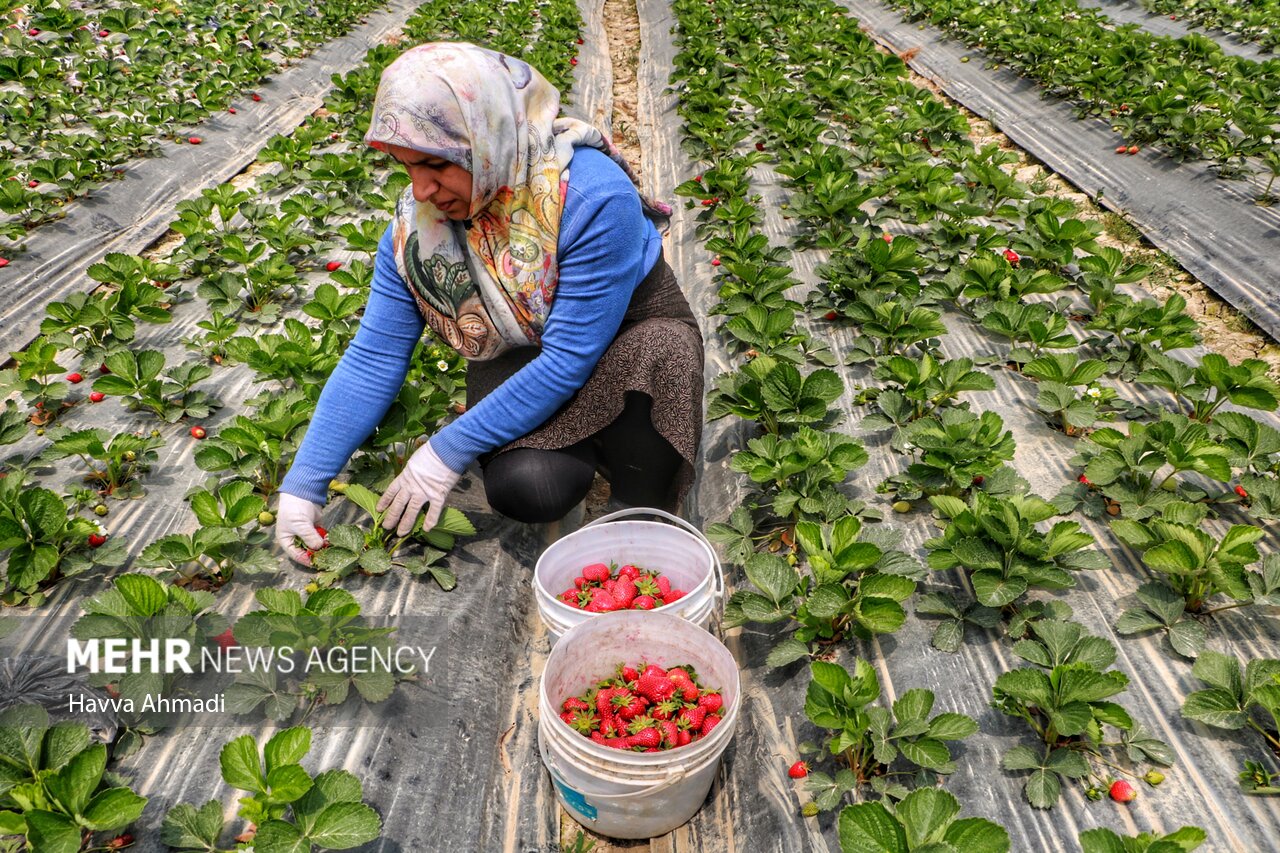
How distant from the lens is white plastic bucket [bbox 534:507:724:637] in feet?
7.24

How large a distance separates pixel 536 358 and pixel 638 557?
2.19 feet

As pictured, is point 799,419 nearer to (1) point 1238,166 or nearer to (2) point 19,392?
(2) point 19,392

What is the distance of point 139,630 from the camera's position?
1935 mm

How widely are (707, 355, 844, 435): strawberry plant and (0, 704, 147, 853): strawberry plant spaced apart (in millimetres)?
1901

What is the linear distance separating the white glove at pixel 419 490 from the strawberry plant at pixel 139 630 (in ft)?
1.61

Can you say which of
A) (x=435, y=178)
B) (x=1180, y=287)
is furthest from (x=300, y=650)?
(x=1180, y=287)

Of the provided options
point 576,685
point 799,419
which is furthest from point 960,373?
point 576,685

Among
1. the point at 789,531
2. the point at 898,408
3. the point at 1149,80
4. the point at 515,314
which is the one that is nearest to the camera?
the point at 515,314

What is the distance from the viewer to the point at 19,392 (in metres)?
3.17

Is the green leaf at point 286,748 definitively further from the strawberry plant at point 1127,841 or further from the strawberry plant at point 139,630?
the strawberry plant at point 1127,841

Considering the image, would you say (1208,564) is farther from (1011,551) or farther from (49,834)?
(49,834)

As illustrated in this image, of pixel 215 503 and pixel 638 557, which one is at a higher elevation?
pixel 215 503

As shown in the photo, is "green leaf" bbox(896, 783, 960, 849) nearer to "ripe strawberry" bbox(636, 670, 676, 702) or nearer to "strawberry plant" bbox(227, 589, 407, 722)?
"ripe strawberry" bbox(636, 670, 676, 702)

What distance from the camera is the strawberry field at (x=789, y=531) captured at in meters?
1.75
